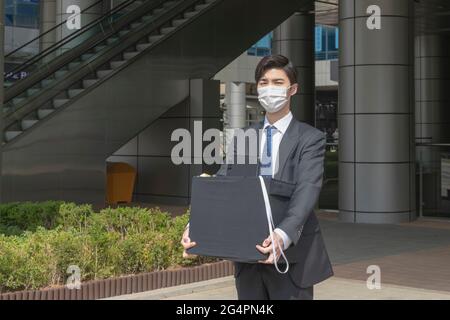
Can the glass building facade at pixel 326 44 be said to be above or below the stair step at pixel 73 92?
above

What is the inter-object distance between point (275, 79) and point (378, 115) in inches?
483

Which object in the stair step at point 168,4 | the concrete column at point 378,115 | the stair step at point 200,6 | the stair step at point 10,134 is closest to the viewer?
the concrete column at point 378,115

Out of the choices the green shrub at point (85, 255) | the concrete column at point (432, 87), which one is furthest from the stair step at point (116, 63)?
the concrete column at point (432, 87)

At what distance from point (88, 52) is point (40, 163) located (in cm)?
349

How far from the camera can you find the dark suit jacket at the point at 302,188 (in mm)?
3582

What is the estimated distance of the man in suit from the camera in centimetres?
367

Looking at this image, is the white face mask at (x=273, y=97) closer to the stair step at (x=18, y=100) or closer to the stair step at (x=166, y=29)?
the stair step at (x=18, y=100)

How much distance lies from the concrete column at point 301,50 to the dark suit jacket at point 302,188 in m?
23.3

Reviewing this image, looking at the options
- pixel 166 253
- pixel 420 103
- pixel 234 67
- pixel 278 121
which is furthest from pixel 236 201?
pixel 234 67

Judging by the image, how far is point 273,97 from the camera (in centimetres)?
374

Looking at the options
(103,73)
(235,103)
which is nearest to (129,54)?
(103,73)

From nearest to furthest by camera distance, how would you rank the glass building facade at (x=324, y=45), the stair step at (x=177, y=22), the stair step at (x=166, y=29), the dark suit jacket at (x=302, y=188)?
1. the dark suit jacket at (x=302, y=188)
2. the stair step at (x=166, y=29)
3. the stair step at (x=177, y=22)
4. the glass building facade at (x=324, y=45)

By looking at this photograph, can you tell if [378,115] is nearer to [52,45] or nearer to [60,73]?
[60,73]
